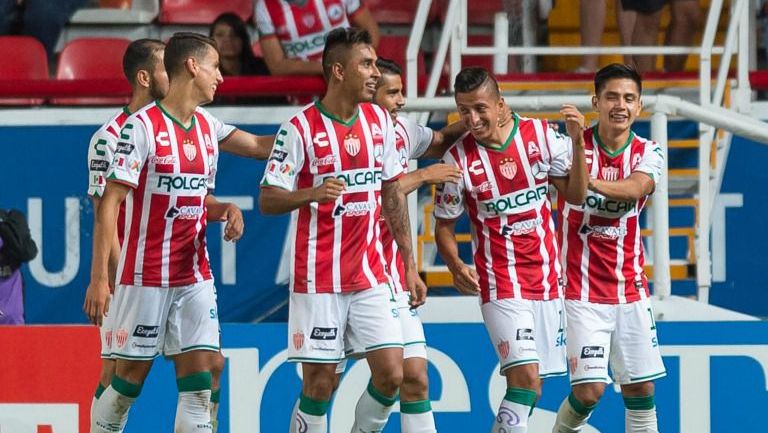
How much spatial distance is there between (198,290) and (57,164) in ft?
7.52

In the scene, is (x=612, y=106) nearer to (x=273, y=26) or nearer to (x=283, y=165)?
(x=283, y=165)

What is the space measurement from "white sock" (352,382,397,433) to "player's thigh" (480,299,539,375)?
526 mm

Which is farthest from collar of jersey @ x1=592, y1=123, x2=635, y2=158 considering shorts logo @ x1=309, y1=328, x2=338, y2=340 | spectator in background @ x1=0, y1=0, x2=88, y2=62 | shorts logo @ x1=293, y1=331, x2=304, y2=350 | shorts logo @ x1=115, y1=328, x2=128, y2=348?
spectator in background @ x1=0, y1=0, x2=88, y2=62

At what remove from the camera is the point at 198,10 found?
10734 mm

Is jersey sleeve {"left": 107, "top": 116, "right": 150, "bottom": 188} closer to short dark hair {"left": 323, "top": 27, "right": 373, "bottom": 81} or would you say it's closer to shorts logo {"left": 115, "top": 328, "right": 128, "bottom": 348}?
shorts logo {"left": 115, "top": 328, "right": 128, "bottom": 348}

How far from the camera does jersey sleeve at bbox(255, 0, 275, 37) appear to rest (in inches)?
365

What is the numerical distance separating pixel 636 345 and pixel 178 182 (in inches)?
86.0

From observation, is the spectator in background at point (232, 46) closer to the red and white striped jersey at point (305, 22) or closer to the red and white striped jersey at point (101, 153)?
the red and white striped jersey at point (305, 22)

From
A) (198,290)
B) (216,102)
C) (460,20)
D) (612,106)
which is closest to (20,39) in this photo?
(216,102)

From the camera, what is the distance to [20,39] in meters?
10.1

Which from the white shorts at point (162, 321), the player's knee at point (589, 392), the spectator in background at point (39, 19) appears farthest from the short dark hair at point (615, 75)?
the spectator in background at point (39, 19)

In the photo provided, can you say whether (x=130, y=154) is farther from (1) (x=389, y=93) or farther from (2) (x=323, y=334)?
(1) (x=389, y=93)

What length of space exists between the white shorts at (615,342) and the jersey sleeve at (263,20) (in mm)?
2955

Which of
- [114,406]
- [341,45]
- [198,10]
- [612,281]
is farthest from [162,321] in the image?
[198,10]
